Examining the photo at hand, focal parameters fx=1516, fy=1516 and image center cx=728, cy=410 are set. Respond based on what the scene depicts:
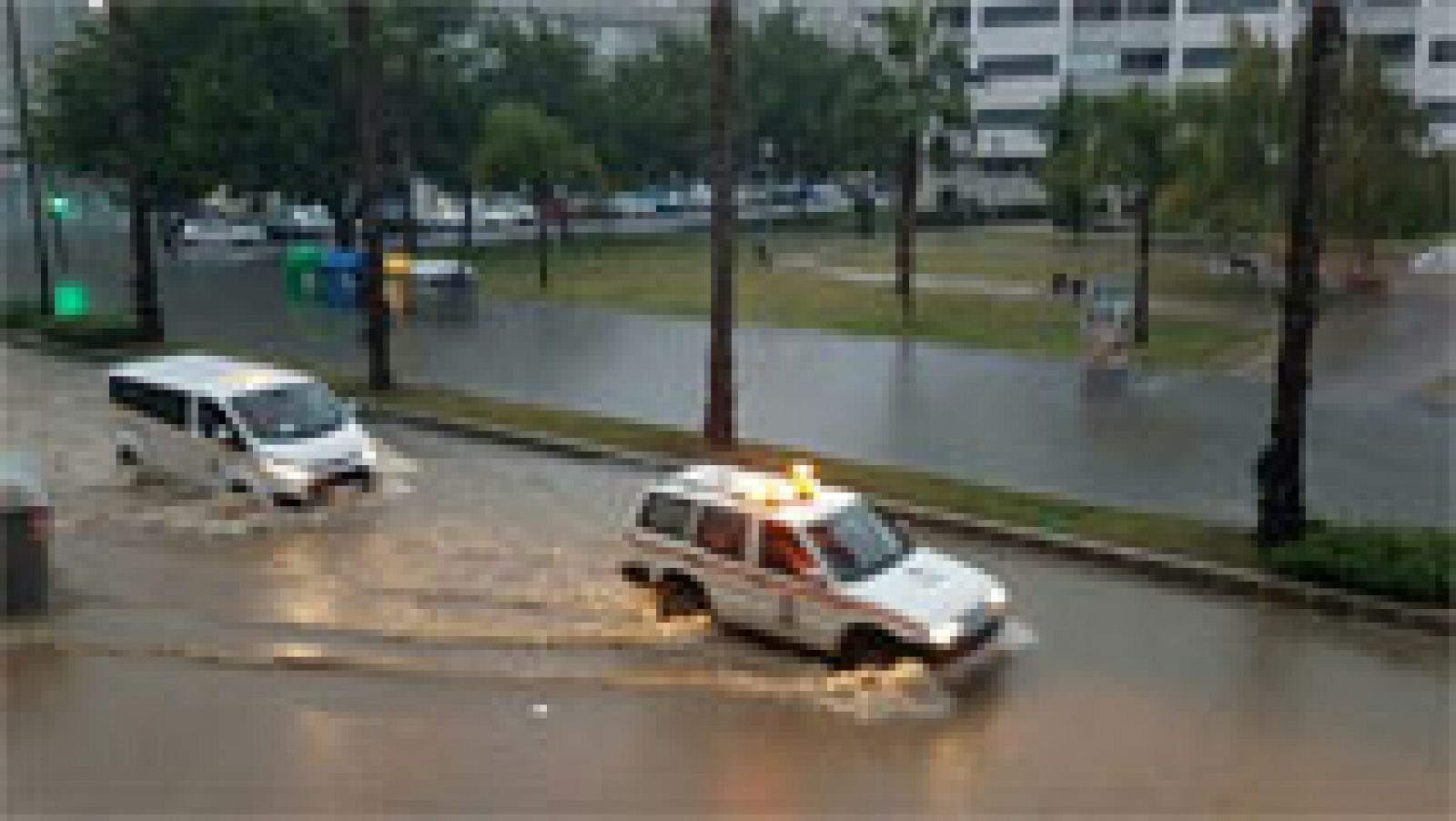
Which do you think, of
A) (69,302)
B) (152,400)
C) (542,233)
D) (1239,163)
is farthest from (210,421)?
(1239,163)

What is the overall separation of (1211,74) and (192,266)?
173 ft

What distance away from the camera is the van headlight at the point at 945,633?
13.3 metres

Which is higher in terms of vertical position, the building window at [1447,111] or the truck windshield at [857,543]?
the building window at [1447,111]

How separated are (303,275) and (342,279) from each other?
1906mm

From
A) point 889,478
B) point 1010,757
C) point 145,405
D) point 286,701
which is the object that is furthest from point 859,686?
point 145,405

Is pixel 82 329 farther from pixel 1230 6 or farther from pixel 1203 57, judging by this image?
pixel 1203 57

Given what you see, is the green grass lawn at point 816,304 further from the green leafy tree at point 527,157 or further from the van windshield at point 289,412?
the van windshield at point 289,412

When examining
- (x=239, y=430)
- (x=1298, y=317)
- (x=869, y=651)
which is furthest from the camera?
(x=239, y=430)

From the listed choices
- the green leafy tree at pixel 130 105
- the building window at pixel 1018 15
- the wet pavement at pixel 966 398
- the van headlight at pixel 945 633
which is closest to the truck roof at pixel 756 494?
the van headlight at pixel 945 633

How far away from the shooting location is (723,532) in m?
14.6

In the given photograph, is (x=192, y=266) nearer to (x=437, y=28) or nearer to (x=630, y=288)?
(x=437, y=28)

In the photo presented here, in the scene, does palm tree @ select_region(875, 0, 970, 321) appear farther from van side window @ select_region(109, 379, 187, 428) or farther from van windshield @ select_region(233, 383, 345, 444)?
van side window @ select_region(109, 379, 187, 428)

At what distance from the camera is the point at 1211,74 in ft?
257

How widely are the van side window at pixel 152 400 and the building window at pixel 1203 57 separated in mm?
69239
